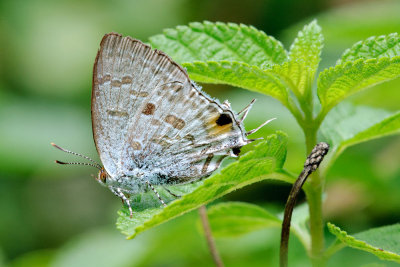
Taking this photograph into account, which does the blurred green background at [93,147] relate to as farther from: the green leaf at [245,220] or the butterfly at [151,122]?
the butterfly at [151,122]

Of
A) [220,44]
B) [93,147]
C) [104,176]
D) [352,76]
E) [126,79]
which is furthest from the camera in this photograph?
[93,147]

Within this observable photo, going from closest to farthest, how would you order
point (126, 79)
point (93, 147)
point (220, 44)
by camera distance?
point (220, 44) → point (126, 79) → point (93, 147)

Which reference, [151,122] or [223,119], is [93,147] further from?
[223,119]

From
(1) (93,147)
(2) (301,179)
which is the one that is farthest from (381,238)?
(1) (93,147)

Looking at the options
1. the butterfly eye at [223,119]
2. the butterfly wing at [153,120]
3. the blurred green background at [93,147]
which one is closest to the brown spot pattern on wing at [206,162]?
the butterfly wing at [153,120]

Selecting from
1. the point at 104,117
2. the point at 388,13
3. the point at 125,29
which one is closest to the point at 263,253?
the point at 104,117

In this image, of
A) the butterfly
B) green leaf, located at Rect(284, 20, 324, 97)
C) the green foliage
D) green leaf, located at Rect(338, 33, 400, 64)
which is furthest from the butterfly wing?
green leaf, located at Rect(338, 33, 400, 64)
